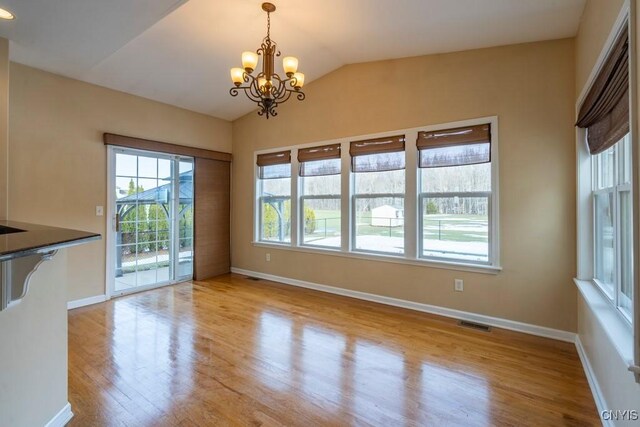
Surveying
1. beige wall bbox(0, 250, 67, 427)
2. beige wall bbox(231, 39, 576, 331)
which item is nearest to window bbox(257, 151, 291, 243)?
beige wall bbox(231, 39, 576, 331)

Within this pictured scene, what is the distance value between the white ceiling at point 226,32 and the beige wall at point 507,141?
210mm

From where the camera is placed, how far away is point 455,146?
3.49 m

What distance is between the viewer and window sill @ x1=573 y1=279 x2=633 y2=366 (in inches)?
60.1

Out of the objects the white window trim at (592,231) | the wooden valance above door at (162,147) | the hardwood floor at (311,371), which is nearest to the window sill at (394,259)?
the hardwood floor at (311,371)

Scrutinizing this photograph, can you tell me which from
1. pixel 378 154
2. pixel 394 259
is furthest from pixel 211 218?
pixel 394 259

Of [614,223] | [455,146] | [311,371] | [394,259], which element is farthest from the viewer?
[394,259]

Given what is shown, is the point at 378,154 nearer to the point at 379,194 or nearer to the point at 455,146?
the point at 379,194

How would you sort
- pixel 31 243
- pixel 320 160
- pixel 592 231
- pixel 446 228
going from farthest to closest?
pixel 320 160, pixel 446 228, pixel 592 231, pixel 31 243

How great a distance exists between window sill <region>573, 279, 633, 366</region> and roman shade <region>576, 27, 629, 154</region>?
3.46 feet

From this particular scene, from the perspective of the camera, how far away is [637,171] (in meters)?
1.30

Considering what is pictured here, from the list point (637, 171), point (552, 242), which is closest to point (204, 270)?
point (552, 242)

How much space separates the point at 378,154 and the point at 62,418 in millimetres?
3721

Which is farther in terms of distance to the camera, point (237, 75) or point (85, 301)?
point (85, 301)

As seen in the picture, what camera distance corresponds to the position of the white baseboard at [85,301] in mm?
3750
